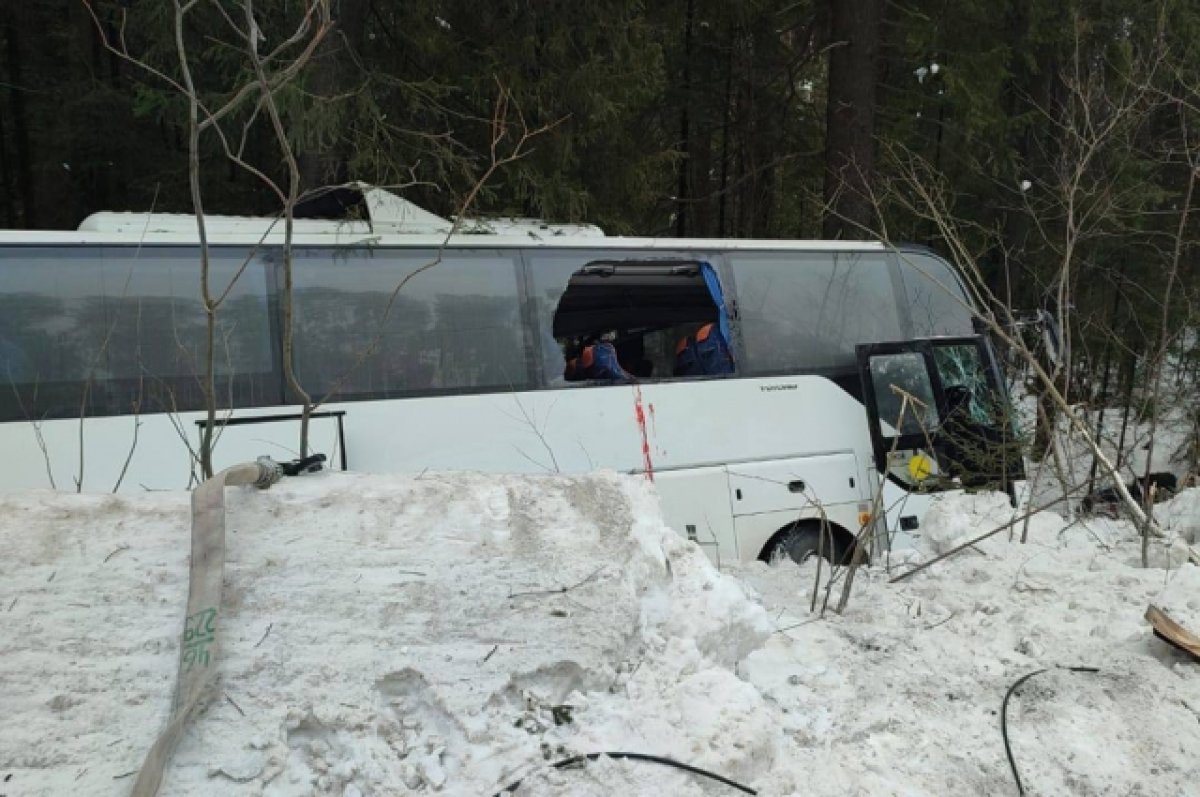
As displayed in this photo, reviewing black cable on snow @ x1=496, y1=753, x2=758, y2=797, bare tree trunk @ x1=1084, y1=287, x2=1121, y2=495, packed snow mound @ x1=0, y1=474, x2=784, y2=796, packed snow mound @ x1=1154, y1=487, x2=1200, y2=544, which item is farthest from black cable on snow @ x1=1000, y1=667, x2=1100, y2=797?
packed snow mound @ x1=1154, y1=487, x2=1200, y2=544

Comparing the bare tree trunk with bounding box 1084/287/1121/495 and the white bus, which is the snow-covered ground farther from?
the bare tree trunk with bounding box 1084/287/1121/495

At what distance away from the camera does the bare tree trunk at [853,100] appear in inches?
388

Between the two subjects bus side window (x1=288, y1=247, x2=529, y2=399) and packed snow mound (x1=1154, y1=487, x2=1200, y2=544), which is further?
packed snow mound (x1=1154, y1=487, x2=1200, y2=544)

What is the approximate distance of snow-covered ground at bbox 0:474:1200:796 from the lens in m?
2.08

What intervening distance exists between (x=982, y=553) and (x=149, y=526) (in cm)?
400

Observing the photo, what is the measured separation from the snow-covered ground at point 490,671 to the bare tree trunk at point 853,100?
752cm

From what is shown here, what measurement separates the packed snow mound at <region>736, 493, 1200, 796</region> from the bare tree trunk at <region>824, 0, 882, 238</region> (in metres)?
6.52

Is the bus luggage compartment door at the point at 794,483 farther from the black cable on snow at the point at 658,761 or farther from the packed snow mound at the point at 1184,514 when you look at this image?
the black cable on snow at the point at 658,761

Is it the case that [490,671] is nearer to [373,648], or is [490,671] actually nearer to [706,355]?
[373,648]

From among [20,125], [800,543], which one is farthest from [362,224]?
[20,125]

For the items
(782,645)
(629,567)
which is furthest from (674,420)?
(629,567)

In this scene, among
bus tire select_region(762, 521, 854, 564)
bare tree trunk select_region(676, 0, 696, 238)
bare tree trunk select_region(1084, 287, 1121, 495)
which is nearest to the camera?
bare tree trunk select_region(1084, 287, 1121, 495)

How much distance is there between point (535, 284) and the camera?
5703mm

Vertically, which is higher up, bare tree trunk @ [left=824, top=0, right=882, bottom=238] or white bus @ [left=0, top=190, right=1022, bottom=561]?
bare tree trunk @ [left=824, top=0, right=882, bottom=238]
